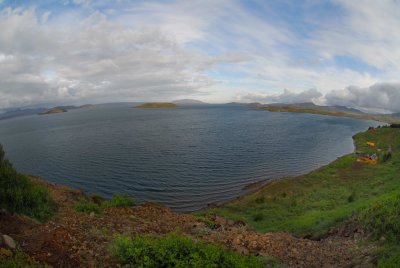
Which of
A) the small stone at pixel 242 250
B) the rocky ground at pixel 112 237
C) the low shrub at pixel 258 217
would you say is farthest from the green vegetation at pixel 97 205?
the low shrub at pixel 258 217

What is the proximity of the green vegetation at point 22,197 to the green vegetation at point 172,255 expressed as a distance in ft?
18.0

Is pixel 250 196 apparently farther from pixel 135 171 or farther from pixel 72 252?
pixel 72 252

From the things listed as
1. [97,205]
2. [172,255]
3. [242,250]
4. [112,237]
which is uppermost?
[172,255]

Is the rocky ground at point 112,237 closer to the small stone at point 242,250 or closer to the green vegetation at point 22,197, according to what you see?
the small stone at point 242,250

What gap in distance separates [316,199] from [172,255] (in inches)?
969

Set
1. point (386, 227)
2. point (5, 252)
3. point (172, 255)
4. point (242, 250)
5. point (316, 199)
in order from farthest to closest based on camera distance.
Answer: point (316, 199) → point (386, 227) → point (242, 250) → point (172, 255) → point (5, 252)

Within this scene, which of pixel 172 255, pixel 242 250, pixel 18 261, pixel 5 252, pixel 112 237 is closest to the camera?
pixel 18 261

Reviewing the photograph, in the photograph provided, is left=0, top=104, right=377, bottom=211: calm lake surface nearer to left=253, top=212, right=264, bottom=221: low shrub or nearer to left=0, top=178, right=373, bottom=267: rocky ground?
left=253, top=212, right=264, bottom=221: low shrub

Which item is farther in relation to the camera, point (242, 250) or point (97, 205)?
point (97, 205)

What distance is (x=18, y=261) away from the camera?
722 centimetres

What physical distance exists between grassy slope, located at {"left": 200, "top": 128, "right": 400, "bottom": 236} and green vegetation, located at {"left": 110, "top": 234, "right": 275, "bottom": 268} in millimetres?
9930

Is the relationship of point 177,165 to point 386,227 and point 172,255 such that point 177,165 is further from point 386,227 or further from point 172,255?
point 172,255

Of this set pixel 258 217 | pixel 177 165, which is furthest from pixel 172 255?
pixel 177 165

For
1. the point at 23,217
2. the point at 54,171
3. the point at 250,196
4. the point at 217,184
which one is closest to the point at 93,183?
the point at 54,171
